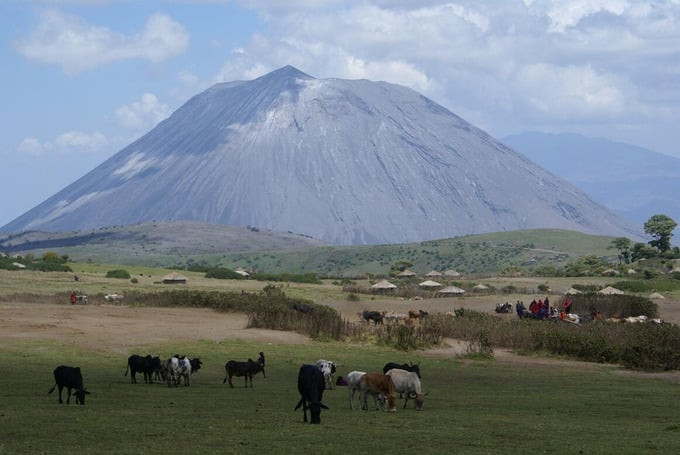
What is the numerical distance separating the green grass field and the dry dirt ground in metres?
4.32

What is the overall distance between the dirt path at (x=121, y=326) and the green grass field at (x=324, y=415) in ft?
14.8

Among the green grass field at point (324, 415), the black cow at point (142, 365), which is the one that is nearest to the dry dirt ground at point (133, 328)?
the green grass field at point (324, 415)

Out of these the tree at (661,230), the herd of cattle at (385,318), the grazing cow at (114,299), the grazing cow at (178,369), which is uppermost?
the tree at (661,230)

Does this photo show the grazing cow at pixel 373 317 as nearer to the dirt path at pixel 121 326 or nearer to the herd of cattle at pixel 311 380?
the dirt path at pixel 121 326

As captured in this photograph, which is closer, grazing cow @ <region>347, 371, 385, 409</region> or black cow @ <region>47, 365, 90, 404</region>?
black cow @ <region>47, 365, 90, 404</region>

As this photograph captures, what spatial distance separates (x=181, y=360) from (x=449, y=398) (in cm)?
754

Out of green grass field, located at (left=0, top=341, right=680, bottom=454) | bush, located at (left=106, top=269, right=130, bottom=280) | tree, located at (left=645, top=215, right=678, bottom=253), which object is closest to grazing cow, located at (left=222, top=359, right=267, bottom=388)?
green grass field, located at (left=0, top=341, right=680, bottom=454)

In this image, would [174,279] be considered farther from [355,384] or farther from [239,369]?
[355,384]

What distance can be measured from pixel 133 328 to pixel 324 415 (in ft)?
89.1

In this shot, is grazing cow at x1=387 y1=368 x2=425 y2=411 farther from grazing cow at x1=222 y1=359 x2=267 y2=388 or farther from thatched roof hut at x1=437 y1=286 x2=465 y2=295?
thatched roof hut at x1=437 y1=286 x2=465 y2=295

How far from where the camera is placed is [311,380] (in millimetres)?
22672

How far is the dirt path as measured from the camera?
45.4 metres

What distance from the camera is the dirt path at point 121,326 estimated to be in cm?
4538

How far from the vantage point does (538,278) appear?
115 metres
